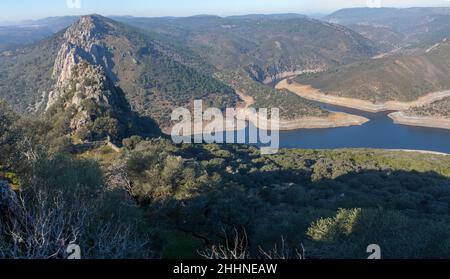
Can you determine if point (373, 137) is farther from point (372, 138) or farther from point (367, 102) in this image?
point (367, 102)

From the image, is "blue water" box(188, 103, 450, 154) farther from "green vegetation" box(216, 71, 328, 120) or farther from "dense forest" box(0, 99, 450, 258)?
"dense forest" box(0, 99, 450, 258)

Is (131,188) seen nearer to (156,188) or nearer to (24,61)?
(156,188)

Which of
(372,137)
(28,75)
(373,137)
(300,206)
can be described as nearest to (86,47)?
(28,75)

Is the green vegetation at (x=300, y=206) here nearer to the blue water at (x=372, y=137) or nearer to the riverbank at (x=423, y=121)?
the blue water at (x=372, y=137)

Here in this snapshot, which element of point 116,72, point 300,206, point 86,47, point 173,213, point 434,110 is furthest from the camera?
point 116,72

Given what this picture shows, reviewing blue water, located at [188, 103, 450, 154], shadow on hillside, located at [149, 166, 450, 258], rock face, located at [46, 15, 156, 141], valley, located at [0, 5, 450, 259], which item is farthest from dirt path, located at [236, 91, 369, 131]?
shadow on hillside, located at [149, 166, 450, 258]
